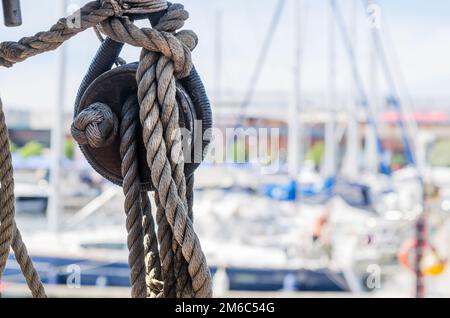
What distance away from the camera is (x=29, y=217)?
11.9m

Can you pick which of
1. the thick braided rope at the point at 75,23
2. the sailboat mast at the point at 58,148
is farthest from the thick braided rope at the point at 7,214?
the sailboat mast at the point at 58,148

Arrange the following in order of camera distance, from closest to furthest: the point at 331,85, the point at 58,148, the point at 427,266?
the point at 427,266 → the point at 58,148 → the point at 331,85

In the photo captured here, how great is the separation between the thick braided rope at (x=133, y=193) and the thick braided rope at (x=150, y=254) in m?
0.03

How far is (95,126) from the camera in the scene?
0.96 meters

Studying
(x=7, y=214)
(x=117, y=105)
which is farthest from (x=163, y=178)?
(x=7, y=214)

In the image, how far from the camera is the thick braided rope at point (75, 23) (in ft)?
3.10

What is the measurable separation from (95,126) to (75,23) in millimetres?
159

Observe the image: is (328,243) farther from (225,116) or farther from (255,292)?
(225,116)

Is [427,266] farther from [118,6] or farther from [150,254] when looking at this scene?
[118,6]

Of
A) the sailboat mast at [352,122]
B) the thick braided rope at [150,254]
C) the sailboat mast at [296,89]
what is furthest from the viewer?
the sailboat mast at [352,122]

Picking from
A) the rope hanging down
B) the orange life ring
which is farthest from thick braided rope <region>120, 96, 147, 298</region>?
the orange life ring

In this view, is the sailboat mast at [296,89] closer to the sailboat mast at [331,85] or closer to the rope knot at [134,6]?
the sailboat mast at [331,85]
